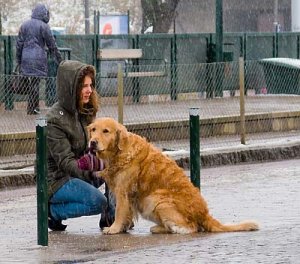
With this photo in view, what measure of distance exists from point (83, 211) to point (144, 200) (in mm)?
597

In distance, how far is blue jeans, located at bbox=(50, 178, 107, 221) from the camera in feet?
38.3

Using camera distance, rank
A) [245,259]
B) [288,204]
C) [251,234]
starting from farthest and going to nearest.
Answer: [288,204] → [251,234] → [245,259]

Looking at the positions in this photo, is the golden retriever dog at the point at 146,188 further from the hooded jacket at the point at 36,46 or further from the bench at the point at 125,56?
the bench at the point at 125,56

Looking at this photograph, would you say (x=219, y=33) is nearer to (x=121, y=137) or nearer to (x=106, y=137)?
(x=121, y=137)

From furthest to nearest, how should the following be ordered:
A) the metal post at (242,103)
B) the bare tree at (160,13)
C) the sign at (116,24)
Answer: the sign at (116,24)
the bare tree at (160,13)
the metal post at (242,103)

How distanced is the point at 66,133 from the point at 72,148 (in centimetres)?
14

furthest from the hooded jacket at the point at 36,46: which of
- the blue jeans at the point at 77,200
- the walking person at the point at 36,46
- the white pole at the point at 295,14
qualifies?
the white pole at the point at 295,14

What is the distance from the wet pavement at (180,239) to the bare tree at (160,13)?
2693cm

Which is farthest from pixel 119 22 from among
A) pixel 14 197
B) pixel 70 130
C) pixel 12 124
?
pixel 70 130

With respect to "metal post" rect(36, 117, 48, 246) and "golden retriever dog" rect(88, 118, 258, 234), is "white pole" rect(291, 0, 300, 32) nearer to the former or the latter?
"golden retriever dog" rect(88, 118, 258, 234)

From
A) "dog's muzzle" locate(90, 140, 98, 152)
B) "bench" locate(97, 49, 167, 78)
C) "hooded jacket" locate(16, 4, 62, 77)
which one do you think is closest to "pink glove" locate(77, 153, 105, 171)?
"dog's muzzle" locate(90, 140, 98, 152)

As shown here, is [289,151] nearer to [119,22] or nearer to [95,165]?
[95,165]

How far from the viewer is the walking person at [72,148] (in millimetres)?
11648

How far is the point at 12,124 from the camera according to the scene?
20.3 metres
